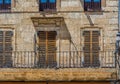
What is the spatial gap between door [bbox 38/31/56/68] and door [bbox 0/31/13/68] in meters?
1.39

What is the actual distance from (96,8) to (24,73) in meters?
4.89

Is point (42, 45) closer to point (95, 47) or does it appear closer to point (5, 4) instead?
point (95, 47)

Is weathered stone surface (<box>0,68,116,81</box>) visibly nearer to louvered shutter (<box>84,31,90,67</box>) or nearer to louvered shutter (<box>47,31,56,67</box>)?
louvered shutter (<box>84,31,90,67</box>)

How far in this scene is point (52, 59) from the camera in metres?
26.7

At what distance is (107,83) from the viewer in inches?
956

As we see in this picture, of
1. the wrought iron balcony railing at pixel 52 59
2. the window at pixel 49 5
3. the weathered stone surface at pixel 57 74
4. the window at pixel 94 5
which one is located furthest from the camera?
the window at pixel 49 5

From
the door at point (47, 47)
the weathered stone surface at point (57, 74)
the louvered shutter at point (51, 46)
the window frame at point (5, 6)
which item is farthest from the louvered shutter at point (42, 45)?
the weathered stone surface at point (57, 74)

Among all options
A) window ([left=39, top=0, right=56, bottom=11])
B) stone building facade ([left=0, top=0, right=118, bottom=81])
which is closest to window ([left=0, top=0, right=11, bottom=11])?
stone building facade ([left=0, top=0, right=118, bottom=81])

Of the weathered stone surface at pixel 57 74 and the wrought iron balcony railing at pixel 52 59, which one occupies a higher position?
the wrought iron balcony railing at pixel 52 59

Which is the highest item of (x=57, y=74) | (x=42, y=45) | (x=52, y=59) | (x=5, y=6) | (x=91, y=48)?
(x=5, y=6)

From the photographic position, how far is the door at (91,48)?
26.5 metres

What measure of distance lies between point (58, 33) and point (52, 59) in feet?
4.06

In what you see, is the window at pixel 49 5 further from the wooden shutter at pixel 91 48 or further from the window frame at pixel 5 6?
the wooden shutter at pixel 91 48

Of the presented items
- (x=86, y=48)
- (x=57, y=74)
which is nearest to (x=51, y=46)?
(x=86, y=48)
